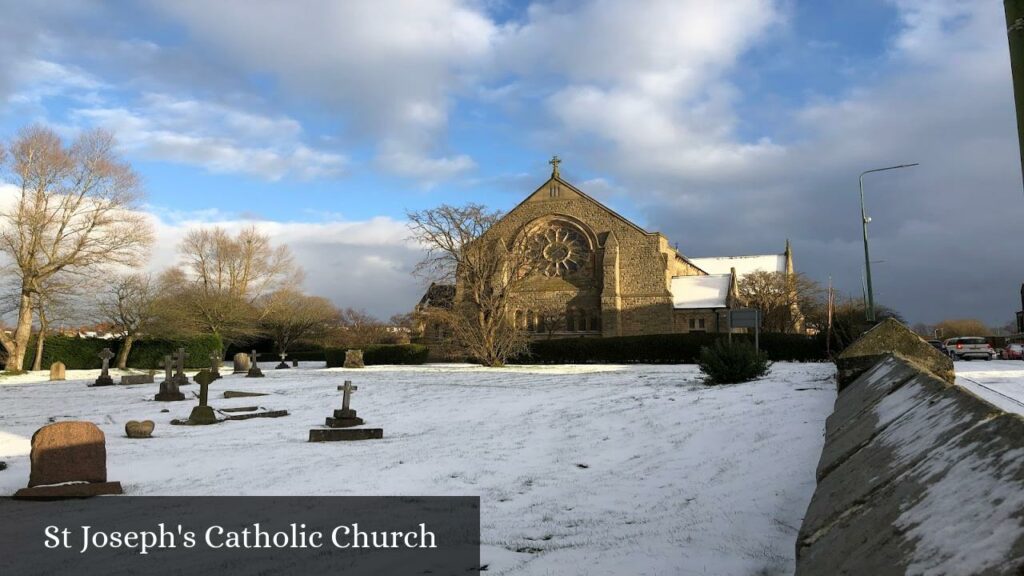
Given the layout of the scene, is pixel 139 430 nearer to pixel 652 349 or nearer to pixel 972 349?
pixel 652 349

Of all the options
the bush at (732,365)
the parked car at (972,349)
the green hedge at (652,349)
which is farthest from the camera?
the parked car at (972,349)

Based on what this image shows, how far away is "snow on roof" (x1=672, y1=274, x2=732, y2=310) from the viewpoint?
4609 centimetres

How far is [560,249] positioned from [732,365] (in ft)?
110

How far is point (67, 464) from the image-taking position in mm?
7887

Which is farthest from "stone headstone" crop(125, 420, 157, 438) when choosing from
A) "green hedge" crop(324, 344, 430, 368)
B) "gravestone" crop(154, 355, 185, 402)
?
Result: "green hedge" crop(324, 344, 430, 368)

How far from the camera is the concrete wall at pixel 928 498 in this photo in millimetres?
1661

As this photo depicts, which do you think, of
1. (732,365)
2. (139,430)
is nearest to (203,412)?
(139,430)

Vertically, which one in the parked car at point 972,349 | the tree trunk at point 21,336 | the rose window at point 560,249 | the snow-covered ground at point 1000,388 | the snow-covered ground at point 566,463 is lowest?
the snow-covered ground at point 566,463

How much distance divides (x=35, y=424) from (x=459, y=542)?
14361mm

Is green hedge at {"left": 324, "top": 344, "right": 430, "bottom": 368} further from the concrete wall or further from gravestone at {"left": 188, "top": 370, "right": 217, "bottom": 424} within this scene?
the concrete wall

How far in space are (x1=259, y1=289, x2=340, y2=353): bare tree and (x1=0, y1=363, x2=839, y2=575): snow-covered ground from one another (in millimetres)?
38884

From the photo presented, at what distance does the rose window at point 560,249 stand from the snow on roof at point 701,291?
6.91 m

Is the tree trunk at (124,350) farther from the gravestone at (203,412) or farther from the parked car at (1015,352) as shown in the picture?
the parked car at (1015,352)

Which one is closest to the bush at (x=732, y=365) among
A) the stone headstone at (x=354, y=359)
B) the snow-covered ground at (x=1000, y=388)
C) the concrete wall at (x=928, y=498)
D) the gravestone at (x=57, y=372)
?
the snow-covered ground at (x=1000, y=388)
